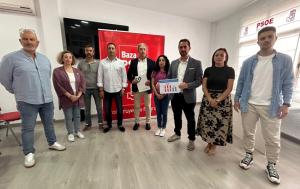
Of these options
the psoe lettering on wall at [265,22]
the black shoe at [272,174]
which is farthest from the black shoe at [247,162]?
the psoe lettering on wall at [265,22]

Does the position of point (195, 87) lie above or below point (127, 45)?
below

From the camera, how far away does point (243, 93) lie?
1.83 metres

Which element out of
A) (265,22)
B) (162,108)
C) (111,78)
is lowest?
(162,108)

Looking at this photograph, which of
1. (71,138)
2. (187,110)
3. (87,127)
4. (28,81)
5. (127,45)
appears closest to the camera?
(28,81)

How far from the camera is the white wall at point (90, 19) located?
291cm

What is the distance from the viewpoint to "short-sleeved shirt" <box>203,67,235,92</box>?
1.87 meters

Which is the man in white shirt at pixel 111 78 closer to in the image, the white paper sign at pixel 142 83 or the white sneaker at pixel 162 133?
the white paper sign at pixel 142 83

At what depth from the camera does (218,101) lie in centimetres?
191

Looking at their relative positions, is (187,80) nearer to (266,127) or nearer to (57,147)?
(266,127)

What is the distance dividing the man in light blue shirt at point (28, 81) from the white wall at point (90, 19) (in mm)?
1389

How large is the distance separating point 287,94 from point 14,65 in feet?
9.82

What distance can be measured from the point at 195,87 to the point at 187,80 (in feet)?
0.49

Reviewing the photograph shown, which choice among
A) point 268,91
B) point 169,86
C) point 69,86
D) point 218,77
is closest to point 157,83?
point 169,86

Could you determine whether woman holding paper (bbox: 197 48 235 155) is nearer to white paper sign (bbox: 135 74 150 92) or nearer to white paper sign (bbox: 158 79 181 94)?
white paper sign (bbox: 158 79 181 94)
